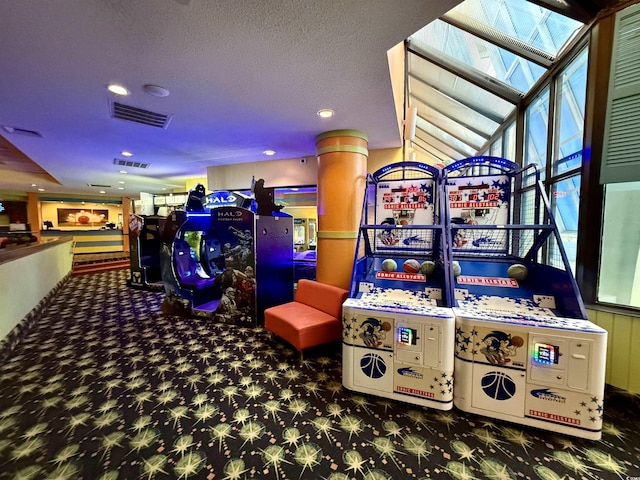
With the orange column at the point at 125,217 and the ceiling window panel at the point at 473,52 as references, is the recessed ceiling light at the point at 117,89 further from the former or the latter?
the orange column at the point at 125,217

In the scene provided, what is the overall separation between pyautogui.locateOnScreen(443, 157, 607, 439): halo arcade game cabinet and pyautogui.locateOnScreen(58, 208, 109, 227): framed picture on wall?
16945 mm

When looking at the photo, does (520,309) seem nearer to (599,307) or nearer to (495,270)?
(495,270)

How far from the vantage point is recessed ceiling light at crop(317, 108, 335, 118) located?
9.96 ft

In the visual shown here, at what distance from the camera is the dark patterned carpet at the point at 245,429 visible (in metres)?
1.60

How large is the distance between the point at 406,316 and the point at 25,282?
5.63 metres

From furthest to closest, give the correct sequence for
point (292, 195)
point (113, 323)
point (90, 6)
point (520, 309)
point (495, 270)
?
point (292, 195), point (113, 323), point (495, 270), point (520, 309), point (90, 6)

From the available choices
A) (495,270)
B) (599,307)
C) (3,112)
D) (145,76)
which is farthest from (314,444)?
(3,112)

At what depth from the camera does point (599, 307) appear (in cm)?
224

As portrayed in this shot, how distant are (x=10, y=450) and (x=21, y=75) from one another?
114 inches

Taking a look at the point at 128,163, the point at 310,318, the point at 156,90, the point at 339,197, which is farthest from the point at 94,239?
the point at 310,318

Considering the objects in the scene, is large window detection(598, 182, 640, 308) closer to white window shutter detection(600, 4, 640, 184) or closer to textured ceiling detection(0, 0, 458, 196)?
white window shutter detection(600, 4, 640, 184)

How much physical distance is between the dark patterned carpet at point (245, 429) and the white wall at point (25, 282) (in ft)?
2.41

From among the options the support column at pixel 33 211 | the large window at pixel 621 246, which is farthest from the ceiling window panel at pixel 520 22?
the support column at pixel 33 211

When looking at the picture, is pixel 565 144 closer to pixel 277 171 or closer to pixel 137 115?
pixel 277 171
